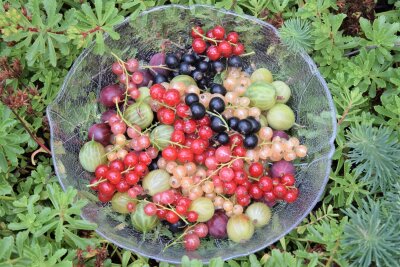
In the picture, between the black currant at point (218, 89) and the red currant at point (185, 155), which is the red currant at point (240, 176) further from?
the black currant at point (218, 89)

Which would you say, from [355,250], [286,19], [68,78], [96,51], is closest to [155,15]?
[96,51]

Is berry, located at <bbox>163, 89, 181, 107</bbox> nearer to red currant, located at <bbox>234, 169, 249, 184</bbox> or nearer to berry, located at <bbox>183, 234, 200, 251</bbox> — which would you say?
red currant, located at <bbox>234, 169, 249, 184</bbox>

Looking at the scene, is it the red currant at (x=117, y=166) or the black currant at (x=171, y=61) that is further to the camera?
the black currant at (x=171, y=61)

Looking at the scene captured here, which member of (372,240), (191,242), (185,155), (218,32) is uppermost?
(218,32)

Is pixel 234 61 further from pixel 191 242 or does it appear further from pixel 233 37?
pixel 191 242

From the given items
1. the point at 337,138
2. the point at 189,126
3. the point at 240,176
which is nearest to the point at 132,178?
the point at 189,126

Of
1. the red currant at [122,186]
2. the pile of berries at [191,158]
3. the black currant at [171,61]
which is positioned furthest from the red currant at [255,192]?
the black currant at [171,61]
